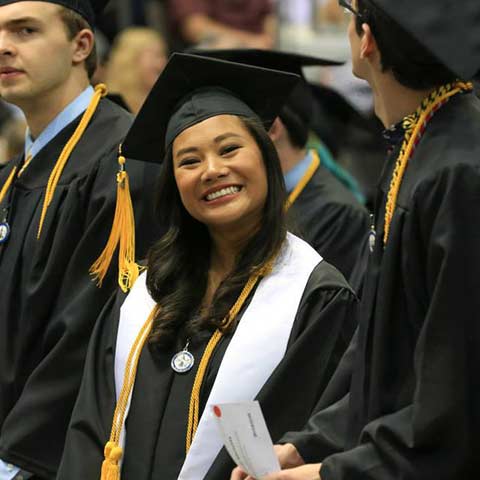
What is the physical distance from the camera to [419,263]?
2834mm

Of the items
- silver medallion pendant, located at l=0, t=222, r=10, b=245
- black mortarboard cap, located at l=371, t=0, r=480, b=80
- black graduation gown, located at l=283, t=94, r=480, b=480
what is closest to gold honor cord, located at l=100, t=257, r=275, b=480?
black graduation gown, located at l=283, t=94, r=480, b=480

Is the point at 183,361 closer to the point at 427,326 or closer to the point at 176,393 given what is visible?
the point at 176,393

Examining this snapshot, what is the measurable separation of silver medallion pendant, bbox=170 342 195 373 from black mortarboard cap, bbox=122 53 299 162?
26.7 inches

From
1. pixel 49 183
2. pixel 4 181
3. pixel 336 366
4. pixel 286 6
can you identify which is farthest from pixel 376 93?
pixel 286 6

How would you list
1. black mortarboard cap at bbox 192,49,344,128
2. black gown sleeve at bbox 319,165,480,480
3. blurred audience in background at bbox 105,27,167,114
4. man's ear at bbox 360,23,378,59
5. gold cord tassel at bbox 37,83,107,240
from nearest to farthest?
black gown sleeve at bbox 319,165,480,480 < man's ear at bbox 360,23,378,59 < gold cord tassel at bbox 37,83,107,240 < black mortarboard cap at bbox 192,49,344,128 < blurred audience in background at bbox 105,27,167,114

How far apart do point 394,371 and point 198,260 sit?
1.29 meters

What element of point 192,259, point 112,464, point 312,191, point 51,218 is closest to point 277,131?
point 312,191

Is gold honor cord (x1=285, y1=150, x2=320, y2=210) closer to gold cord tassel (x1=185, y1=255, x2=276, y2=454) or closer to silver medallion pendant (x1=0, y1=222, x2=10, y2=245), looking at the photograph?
silver medallion pendant (x1=0, y1=222, x2=10, y2=245)

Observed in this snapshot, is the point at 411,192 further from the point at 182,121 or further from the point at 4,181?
the point at 4,181

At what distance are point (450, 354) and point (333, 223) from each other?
2.99 meters

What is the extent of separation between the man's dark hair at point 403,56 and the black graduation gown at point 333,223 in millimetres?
2506

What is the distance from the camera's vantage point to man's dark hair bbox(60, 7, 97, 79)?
4.86 meters

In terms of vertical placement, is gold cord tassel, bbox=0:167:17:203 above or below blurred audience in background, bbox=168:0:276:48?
below

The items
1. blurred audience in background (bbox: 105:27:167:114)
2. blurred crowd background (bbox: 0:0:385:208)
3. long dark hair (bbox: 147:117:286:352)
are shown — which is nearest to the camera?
long dark hair (bbox: 147:117:286:352)
